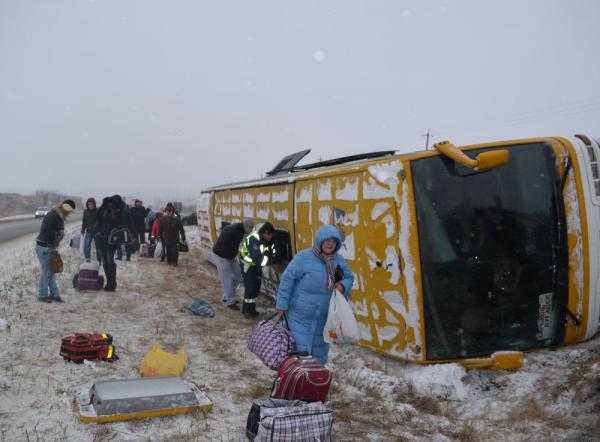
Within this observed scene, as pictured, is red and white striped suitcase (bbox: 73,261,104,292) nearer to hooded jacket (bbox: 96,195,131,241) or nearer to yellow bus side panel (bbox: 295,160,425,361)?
hooded jacket (bbox: 96,195,131,241)

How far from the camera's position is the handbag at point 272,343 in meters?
4.48

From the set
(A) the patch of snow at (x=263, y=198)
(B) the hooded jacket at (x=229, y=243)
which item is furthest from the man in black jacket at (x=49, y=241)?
(A) the patch of snow at (x=263, y=198)

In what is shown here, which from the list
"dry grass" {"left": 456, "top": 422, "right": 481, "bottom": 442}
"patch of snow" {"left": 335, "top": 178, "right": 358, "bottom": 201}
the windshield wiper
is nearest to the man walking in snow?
"patch of snow" {"left": 335, "top": 178, "right": 358, "bottom": 201}

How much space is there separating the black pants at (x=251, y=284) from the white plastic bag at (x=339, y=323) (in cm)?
418

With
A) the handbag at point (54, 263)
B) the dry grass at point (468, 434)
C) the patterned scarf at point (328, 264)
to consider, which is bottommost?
the dry grass at point (468, 434)

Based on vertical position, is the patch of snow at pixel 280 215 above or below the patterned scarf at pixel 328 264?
above

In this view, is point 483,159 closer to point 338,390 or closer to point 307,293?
point 307,293

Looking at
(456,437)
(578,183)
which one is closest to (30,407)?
(456,437)

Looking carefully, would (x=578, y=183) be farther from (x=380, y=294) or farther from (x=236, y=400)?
(x=236, y=400)

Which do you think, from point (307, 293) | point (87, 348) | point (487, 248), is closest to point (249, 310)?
point (87, 348)

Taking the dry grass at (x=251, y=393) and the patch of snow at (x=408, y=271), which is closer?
the dry grass at (x=251, y=393)

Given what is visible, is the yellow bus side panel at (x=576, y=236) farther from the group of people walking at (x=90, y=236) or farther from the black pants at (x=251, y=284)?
the group of people walking at (x=90, y=236)

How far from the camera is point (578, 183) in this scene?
17.2ft

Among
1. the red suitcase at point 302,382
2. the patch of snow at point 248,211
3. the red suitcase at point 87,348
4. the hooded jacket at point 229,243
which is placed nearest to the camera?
the red suitcase at point 302,382
